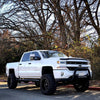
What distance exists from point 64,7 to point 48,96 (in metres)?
11.0

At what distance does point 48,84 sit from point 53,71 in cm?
59

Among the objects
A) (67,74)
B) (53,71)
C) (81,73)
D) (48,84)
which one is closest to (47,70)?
(53,71)

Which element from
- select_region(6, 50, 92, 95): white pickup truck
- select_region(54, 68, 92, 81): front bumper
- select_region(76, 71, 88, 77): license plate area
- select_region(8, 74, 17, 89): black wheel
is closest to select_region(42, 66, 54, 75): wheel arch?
select_region(6, 50, 92, 95): white pickup truck

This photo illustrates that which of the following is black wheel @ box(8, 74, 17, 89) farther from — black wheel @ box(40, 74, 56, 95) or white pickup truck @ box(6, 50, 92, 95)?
black wheel @ box(40, 74, 56, 95)

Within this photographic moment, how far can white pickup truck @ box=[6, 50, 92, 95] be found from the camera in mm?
8953

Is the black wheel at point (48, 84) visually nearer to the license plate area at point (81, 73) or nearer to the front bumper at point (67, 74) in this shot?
the front bumper at point (67, 74)

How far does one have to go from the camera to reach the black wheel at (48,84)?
8920 millimetres

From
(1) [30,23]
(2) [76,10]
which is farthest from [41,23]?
(2) [76,10]

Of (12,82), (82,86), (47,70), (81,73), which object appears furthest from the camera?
(12,82)

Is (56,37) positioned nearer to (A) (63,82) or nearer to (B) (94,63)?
(B) (94,63)

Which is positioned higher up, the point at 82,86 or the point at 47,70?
the point at 47,70

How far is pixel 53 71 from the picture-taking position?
9109 mm

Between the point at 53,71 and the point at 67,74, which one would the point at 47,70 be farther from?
the point at 67,74

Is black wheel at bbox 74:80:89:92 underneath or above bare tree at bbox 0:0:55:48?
underneath
